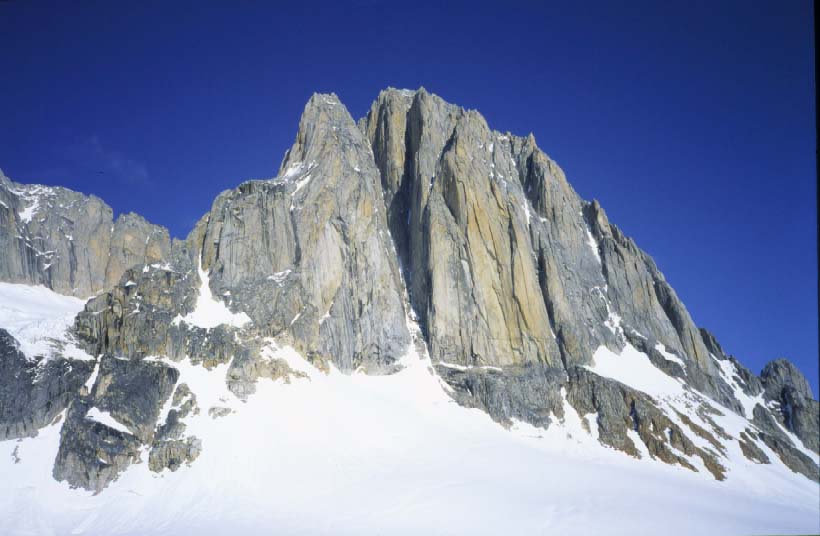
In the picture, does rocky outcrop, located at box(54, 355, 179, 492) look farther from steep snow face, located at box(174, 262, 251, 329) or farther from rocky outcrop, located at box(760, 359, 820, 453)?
rocky outcrop, located at box(760, 359, 820, 453)

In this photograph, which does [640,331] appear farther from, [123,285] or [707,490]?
[123,285]

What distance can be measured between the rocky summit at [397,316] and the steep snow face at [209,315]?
234mm

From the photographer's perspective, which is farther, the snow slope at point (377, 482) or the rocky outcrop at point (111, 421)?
the rocky outcrop at point (111, 421)

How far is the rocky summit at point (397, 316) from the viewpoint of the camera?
2004 inches

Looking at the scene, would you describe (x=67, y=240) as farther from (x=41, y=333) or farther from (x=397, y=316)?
(x=397, y=316)

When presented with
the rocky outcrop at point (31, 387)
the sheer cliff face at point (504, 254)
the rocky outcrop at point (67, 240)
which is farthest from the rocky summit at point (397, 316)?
the rocky outcrop at point (67, 240)

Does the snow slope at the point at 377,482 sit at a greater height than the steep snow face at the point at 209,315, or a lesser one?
lesser

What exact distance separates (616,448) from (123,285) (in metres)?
49.8

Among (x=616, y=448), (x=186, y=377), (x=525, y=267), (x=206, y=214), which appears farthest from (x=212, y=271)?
(x=616, y=448)

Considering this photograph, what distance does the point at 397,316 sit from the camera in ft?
230

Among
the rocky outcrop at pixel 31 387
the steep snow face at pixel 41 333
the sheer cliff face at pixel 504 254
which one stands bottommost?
the rocky outcrop at pixel 31 387

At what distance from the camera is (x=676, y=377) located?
3113 inches

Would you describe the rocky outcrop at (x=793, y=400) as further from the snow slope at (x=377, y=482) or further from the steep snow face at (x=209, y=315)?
the steep snow face at (x=209, y=315)

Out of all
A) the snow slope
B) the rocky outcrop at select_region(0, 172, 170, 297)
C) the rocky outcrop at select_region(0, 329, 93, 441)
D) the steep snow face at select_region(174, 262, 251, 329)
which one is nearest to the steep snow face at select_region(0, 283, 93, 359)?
the rocky outcrop at select_region(0, 329, 93, 441)
